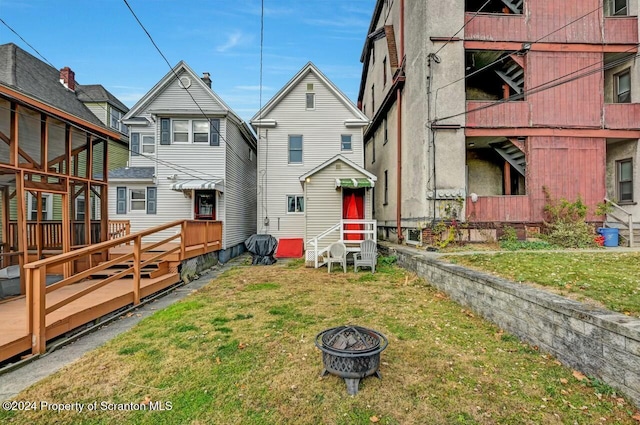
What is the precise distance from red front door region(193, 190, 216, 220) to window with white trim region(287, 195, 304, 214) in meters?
3.37

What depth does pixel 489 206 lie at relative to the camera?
10031 millimetres

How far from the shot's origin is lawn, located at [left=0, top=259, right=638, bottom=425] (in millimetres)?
2564

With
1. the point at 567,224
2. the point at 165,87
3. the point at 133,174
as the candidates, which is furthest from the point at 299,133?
the point at 567,224

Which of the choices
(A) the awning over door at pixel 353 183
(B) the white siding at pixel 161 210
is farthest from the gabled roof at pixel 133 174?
(A) the awning over door at pixel 353 183

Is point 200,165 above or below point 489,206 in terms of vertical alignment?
above

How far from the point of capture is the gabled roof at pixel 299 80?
1397 centimetres

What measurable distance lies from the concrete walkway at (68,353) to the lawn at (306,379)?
0.19 meters

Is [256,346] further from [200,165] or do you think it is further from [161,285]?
[200,165]

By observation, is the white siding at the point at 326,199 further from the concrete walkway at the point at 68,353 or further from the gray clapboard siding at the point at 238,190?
the concrete walkway at the point at 68,353

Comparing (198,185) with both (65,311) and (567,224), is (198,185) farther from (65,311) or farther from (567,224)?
(567,224)

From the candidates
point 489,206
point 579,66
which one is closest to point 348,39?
point 579,66

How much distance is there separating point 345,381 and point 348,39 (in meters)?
25.9

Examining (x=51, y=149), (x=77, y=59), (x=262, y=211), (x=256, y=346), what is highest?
(x=77, y=59)

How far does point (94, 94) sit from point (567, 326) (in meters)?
23.2
